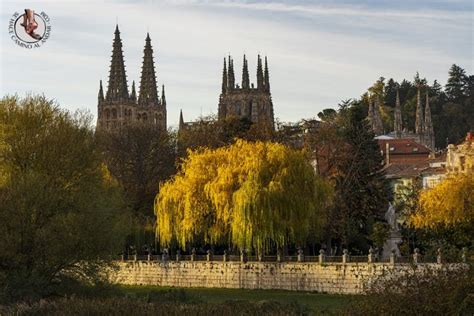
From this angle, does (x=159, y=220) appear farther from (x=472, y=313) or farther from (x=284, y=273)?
(x=472, y=313)

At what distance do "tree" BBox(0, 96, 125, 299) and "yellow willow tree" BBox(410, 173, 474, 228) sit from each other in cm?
1788

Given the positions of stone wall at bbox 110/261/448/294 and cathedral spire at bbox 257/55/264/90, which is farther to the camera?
cathedral spire at bbox 257/55/264/90

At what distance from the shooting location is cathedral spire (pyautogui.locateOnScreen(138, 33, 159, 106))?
462ft

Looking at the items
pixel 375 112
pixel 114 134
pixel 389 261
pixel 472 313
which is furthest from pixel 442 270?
pixel 375 112

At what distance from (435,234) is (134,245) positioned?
18.4 metres

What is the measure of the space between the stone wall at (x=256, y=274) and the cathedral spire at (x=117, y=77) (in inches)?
3129

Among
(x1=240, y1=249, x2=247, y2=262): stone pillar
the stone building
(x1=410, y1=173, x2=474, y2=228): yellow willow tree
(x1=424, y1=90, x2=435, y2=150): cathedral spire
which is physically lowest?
(x1=240, y1=249, x2=247, y2=262): stone pillar

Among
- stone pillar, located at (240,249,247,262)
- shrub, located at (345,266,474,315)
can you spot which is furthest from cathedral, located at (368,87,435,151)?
shrub, located at (345,266,474,315)

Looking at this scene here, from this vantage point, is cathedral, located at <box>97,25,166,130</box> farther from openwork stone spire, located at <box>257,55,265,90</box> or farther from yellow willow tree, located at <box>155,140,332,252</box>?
yellow willow tree, located at <box>155,140,332,252</box>

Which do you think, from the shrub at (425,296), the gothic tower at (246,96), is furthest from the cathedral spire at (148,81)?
the shrub at (425,296)

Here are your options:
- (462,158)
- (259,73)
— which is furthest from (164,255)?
(259,73)

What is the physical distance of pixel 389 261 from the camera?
1863 inches

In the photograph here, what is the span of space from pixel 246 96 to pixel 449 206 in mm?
85317

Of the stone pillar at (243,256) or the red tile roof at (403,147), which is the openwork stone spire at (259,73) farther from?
the stone pillar at (243,256)
